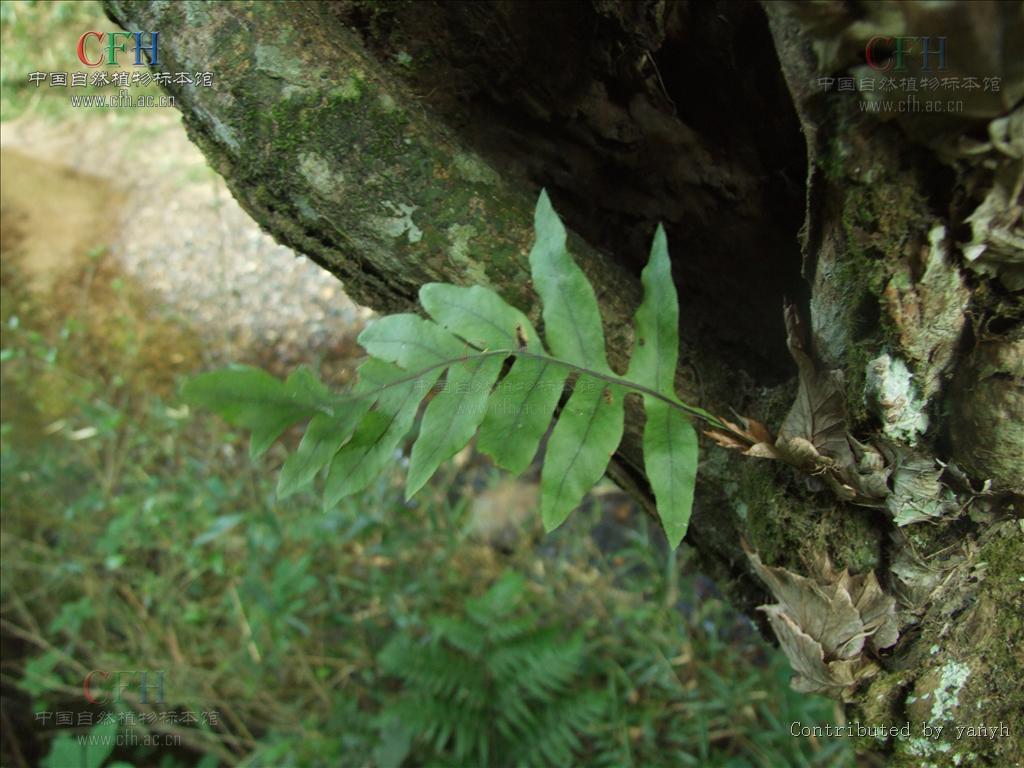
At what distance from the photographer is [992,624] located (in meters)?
0.92

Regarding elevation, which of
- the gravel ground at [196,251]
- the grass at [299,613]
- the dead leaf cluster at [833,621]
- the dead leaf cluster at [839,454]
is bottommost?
the grass at [299,613]

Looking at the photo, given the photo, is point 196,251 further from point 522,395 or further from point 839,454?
point 839,454

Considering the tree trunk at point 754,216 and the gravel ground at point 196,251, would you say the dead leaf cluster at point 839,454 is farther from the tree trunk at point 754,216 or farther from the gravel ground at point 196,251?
the gravel ground at point 196,251

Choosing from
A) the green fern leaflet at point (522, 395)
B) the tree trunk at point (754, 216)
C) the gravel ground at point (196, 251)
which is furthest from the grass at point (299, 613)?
the green fern leaflet at point (522, 395)

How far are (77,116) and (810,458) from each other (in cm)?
433

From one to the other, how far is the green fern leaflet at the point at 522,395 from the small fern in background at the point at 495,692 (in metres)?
1.12

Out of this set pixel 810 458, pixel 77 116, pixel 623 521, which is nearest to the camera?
pixel 810 458

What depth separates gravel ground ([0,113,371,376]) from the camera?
3314 mm

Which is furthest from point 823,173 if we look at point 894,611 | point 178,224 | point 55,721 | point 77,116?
point 77,116

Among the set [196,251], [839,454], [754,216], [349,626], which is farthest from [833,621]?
[196,251]

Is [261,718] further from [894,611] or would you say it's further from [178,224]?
[178,224]

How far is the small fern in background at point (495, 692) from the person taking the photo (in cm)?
182

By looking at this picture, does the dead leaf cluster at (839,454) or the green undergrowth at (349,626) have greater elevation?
the dead leaf cluster at (839,454)

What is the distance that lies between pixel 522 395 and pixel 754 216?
483 millimetres
